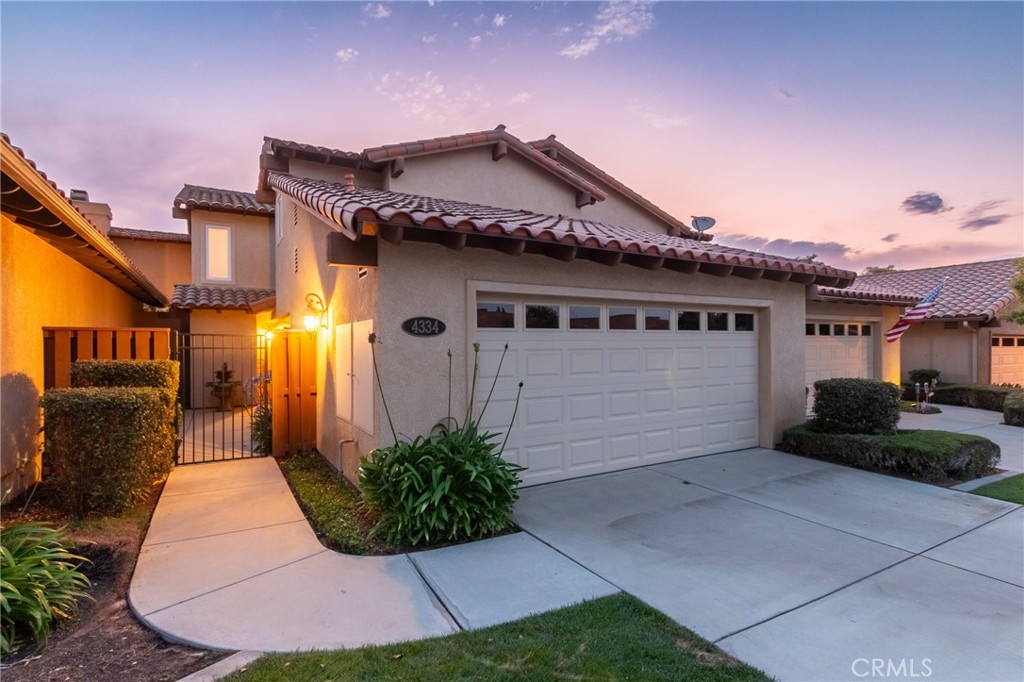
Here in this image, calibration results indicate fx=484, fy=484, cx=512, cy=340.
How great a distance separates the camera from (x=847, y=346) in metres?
13.2

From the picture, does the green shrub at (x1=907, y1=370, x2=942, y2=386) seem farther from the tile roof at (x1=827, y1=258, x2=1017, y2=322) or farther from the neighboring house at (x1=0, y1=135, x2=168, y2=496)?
the neighboring house at (x1=0, y1=135, x2=168, y2=496)

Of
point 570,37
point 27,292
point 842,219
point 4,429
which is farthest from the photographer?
point 842,219

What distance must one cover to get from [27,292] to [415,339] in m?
5.32

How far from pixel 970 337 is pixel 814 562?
17655 millimetres

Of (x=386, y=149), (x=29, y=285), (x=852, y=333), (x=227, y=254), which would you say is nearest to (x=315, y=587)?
(x=29, y=285)

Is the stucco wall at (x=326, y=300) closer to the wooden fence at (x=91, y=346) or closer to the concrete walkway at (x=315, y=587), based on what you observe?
the concrete walkway at (x=315, y=587)

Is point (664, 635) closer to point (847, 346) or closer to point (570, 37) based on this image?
point (570, 37)

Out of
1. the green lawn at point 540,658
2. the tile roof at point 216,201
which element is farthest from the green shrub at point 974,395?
the tile roof at point 216,201

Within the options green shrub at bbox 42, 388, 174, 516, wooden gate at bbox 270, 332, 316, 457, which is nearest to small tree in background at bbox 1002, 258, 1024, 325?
wooden gate at bbox 270, 332, 316, 457

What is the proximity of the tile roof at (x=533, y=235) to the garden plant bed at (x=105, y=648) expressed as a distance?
3723mm

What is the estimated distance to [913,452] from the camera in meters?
7.43

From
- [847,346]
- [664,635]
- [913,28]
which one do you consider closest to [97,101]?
[664,635]

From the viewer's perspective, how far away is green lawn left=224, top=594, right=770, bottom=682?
2949 mm

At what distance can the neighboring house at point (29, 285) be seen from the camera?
17.3 ft
